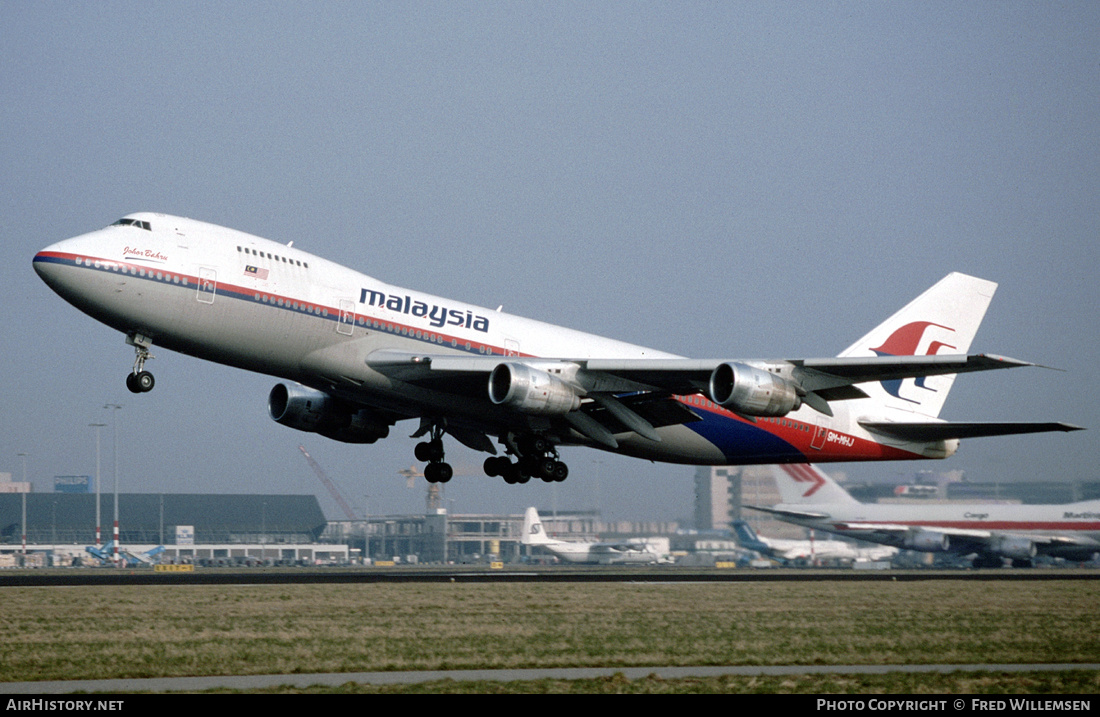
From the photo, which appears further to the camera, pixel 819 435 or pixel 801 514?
pixel 801 514

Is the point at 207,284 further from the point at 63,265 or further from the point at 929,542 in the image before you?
the point at 929,542

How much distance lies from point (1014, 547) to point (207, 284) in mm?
57054

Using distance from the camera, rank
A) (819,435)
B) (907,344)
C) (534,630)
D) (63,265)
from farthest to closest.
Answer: (907,344) < (819,435) < (63,265) < (534,630)

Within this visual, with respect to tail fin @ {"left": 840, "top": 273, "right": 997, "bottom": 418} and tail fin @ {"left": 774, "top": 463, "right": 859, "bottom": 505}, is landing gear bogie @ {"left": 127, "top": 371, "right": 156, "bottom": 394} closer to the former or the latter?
tail fin @ {"left": 840, "top": 273, "right": 997, "bottom": 418}

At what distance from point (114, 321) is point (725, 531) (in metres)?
76.3

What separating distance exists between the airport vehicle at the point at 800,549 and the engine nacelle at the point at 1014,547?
1604 centimetres

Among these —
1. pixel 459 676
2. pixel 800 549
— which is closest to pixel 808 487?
pixel 800 549

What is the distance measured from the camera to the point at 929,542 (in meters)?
77.7

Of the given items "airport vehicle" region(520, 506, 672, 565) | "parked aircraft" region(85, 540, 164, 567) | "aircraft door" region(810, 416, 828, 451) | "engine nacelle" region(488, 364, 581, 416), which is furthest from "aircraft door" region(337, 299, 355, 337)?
"parked aircraft" region(85, 540, 164, 567)

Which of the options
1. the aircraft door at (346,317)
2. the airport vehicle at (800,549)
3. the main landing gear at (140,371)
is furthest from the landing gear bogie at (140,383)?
the airport vehicle at (800,549)

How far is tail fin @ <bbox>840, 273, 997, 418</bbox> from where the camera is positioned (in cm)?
4756

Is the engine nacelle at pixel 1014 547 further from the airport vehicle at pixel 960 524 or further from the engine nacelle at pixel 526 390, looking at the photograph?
the engine nacelle at pixel 526 390

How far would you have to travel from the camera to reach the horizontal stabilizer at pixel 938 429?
4294cm

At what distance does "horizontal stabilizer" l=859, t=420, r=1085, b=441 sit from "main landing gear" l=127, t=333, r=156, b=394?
86.9ft
